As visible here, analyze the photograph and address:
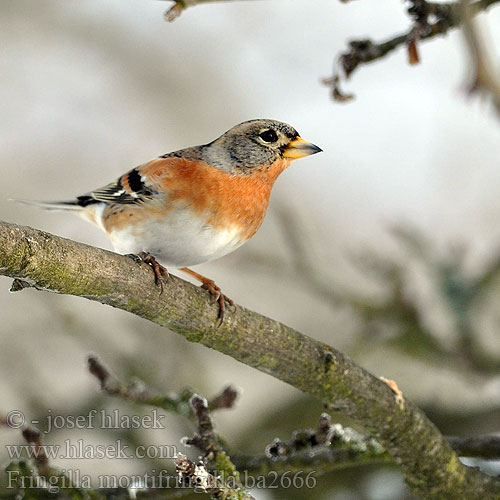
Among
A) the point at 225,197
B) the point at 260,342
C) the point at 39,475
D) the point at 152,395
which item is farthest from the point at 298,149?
the point at 39,475

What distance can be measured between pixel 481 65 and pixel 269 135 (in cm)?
197

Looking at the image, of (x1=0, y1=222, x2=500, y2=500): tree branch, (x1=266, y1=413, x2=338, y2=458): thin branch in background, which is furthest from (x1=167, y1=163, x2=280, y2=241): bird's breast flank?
(x1=266, y1=413, x2=338, y2=458): thin branch in background

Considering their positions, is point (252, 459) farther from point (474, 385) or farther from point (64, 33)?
point (64, 33)

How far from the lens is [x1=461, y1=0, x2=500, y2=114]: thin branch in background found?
1090 millimetres

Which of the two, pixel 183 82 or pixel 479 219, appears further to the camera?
pixel 183 82

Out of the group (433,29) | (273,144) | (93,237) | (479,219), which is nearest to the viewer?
(433,29)

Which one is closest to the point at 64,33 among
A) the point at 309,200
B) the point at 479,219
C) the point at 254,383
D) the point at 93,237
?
the point at 93,237

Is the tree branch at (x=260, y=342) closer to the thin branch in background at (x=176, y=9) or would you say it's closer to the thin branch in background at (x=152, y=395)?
the thin branch in background at (x=152, y=395)

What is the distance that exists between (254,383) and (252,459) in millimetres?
3206

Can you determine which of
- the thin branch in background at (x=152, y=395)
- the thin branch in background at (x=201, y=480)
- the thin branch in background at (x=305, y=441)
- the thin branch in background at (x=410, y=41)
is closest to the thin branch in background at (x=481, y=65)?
the thin branch in background at (x=410, y=41)

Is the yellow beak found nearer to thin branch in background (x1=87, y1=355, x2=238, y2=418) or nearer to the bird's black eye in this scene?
the bird's black eye

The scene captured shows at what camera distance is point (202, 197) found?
283cm

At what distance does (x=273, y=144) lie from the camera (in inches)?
119

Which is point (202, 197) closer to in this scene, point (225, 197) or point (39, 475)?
point (225, 197)
